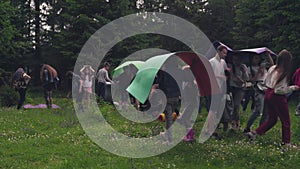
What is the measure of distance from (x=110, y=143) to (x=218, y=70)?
10.1ft

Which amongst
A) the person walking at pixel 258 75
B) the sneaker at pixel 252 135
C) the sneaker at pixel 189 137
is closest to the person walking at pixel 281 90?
the sneaker at pixel 252 135

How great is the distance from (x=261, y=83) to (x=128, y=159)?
470 cm

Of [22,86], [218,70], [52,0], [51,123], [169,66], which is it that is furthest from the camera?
[52,0]

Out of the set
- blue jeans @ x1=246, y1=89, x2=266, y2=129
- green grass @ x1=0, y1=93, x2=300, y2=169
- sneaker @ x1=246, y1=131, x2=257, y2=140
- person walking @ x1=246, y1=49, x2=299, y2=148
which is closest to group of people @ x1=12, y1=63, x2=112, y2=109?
green grass @ x1=0, y1=93, x2=300, y2=169

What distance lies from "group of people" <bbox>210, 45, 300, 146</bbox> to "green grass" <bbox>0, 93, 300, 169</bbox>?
489 millimetres

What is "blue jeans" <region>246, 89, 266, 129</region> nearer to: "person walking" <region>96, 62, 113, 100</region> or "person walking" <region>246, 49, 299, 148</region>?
"person walking" <region>246, 49, 299, 148</region>

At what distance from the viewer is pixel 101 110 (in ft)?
49.2

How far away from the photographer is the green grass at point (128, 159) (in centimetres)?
705

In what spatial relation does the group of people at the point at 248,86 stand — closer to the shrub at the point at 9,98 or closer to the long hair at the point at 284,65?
the long hair at the point at 284,65

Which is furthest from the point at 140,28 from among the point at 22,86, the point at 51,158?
the point at 51,158

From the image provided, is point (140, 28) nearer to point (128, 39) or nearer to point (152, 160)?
Answer: point (128, 39)

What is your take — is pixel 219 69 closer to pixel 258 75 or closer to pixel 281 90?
pixel 281 90

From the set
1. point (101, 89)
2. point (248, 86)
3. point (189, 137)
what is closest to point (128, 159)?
point (189, 137)

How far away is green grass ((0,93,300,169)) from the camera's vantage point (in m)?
7.05
